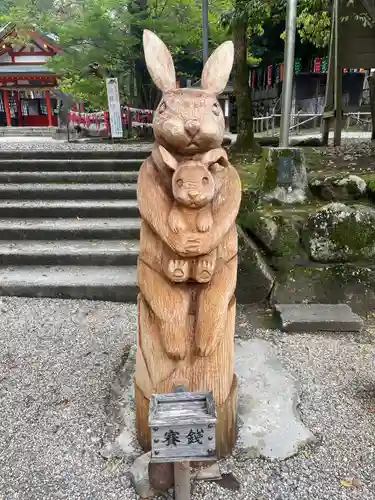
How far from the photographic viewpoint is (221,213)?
201cm

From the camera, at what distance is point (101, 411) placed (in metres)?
2.64

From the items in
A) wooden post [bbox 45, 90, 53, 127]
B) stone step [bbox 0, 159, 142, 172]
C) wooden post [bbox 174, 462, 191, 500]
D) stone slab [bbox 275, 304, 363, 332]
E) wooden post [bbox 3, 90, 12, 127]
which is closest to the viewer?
wooden post [bbox 174, 462, 191, 500]

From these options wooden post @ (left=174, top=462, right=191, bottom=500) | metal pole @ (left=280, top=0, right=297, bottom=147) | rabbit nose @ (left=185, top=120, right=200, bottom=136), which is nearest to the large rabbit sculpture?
rabbit nose @ (left=185, top=120, right=200, bottom=136)

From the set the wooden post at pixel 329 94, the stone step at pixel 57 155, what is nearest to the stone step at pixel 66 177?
the stone step at pixel 57 155

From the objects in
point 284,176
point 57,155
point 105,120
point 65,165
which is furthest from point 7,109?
point 284,176

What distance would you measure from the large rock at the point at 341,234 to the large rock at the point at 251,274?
1.57 ft

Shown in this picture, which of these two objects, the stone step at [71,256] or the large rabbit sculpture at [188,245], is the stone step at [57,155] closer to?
the stone step at [71,256]

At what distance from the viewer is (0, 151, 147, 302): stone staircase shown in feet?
14.4

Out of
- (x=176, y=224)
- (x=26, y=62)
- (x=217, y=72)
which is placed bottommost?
(x=176, y=224)

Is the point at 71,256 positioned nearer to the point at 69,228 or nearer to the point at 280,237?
the point at 69,228

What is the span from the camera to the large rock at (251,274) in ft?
13.2

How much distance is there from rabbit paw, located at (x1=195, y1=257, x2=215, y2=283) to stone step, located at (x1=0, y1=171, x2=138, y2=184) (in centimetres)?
440

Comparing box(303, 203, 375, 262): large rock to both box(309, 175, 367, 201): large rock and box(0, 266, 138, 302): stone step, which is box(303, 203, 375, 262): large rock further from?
box(0, 266, 138, 302): stone step

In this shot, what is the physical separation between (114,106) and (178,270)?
9051 mm
